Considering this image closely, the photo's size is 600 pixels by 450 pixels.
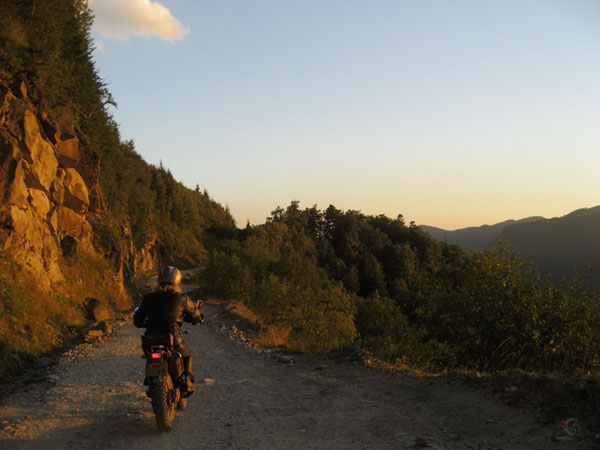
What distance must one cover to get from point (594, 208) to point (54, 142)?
144 meters

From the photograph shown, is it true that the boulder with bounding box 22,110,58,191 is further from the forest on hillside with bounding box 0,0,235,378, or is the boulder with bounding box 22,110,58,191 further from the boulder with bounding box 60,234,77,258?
the boulder with bounding box 60,234,77,258

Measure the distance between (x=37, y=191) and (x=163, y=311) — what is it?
43.8 feet

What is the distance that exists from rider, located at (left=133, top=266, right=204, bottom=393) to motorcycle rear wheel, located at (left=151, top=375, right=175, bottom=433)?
562 millimetres

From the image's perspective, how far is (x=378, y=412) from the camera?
6.32 m

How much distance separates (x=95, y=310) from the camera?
16.1m

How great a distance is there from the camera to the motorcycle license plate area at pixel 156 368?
5.25 meters

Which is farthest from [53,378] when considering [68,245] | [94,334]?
[68,245]

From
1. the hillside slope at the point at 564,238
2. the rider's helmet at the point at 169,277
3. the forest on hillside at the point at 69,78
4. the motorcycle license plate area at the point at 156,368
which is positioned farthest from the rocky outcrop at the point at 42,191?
the hillside slope at the point at 564,238

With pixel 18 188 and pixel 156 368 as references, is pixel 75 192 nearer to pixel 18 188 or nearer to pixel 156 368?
pixel 18 188

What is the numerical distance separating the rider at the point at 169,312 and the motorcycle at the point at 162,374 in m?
0.16

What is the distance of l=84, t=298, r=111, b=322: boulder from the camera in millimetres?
15844

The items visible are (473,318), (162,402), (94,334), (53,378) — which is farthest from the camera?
(94,334)

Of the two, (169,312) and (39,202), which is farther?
(39,202)

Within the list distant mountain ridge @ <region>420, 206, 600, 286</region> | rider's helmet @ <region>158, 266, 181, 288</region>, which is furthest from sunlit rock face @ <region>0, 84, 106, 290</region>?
distant mountain ridge @ <region>420, 206, 600, 286</region>
